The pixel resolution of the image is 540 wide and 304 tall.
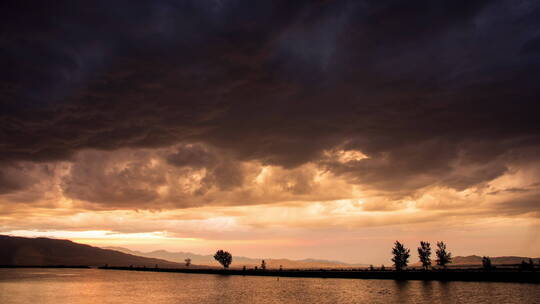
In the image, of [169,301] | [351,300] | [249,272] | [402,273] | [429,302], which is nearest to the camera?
[429,302]

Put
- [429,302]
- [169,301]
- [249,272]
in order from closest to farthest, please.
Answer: [429,302] → [169,301] → [249,272]

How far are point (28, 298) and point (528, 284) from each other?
3933 inches

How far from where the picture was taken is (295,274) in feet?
511

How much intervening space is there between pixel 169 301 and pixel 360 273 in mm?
71909

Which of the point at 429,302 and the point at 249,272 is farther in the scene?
the point at 249,272

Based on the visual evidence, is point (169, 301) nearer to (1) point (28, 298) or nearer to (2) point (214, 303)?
(2) point (214, 303)

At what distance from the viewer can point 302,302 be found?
7294cm

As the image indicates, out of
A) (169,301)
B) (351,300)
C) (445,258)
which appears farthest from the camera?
(445,258)

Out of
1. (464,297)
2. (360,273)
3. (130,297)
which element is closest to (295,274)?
(360,273)

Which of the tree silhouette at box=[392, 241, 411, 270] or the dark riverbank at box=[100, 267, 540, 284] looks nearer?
the dark riverbank at box=[100, 267, 540, 284]

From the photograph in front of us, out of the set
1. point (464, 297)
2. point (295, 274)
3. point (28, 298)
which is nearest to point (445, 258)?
point (295, 274)

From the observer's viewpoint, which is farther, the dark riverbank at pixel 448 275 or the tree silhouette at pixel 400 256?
the tree silhouette at pixel 400 256

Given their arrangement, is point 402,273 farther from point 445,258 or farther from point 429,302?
point 429,302

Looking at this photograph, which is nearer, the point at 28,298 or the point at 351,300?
the point at 351,300
